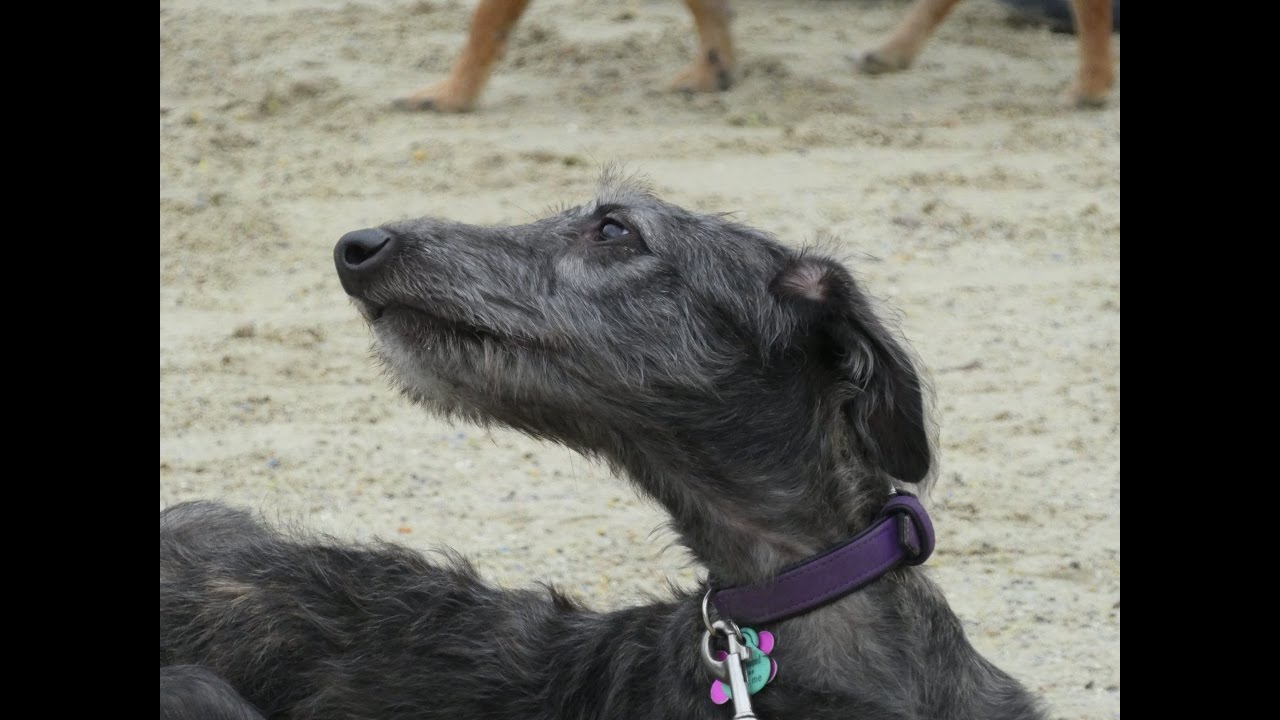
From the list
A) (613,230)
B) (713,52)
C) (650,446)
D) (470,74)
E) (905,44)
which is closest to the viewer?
(650,446)

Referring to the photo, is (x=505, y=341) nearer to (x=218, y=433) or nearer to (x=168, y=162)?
(x=218, y=433)

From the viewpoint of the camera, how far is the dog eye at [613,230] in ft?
13.6

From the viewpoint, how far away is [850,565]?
3643 millimetres

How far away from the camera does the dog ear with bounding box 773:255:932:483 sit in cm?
382

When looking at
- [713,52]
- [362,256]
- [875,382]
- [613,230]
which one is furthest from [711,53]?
[875,382]

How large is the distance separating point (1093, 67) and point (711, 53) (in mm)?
2547

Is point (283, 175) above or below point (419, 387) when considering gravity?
below

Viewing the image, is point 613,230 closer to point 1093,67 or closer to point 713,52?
point 713,52

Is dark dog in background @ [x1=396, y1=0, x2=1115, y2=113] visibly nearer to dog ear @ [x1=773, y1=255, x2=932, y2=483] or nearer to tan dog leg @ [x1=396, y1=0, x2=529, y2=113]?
tan dog leg @ [x1=396, y1=0, x2=529, y2=113]

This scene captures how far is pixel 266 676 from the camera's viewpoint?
427 centimetres

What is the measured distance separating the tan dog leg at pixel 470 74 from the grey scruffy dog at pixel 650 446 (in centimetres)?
608

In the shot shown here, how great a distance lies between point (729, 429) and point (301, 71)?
792 cm
